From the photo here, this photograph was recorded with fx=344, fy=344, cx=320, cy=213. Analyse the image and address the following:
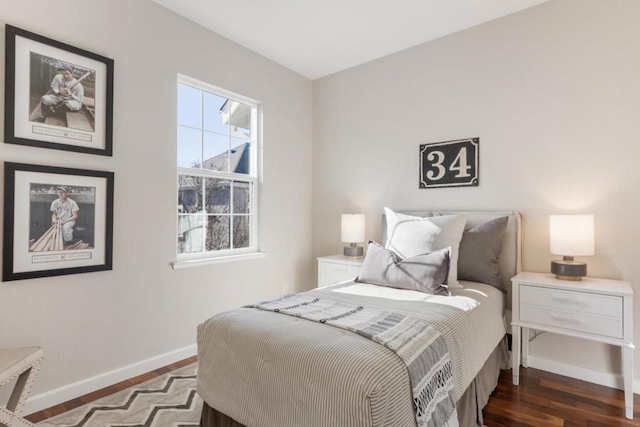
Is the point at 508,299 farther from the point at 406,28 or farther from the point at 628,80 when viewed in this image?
the point at 406,28

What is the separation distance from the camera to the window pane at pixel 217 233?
119 inches

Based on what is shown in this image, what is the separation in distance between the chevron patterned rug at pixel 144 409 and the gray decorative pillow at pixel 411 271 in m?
1.35

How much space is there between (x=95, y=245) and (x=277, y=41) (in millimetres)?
2241

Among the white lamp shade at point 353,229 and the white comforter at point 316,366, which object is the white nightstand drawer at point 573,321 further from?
the white lamp shade at point 353,229

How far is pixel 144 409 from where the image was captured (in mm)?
2000

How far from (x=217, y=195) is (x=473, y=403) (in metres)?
2.45

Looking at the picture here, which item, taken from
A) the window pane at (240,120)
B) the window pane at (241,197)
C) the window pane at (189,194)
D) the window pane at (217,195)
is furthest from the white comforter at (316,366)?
the window pane at (240,120)

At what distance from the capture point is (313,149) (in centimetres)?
399

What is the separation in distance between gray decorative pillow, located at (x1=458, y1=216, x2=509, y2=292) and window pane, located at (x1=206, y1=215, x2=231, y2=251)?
2002 mm

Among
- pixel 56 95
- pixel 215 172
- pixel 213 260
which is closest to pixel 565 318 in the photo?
pixel 213 260

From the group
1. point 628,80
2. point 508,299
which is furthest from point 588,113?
point 508,299

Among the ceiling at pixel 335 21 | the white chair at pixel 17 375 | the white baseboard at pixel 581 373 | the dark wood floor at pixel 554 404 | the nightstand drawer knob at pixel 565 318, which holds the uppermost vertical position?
the ceiling at pixel 335 21

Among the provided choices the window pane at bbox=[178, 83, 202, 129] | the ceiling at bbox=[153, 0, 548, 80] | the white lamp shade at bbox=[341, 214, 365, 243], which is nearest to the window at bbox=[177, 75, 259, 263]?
the window pane at bbox=[178, 83, 202, 129]

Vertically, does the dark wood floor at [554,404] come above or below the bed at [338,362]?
below
